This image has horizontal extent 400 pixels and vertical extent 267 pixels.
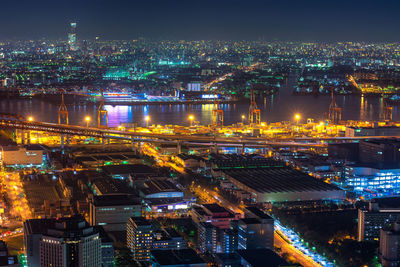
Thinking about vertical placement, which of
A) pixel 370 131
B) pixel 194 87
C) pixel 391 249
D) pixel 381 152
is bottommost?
pixel 391 249

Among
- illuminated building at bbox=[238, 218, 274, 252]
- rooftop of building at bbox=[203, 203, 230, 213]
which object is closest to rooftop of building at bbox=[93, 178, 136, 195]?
rooftop of building at bbox=[203, 203, 230, 213]

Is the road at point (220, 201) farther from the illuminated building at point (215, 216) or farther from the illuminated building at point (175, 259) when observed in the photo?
the illuminated building at point (175, 259)

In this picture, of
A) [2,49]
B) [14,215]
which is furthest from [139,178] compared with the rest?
[2,49]

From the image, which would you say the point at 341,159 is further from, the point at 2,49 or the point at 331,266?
the point at 2,49

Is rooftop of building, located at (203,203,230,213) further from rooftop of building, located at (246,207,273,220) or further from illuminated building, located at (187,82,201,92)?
illuminated building, located at (187,82,201,92)

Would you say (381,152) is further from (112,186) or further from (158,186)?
(112,186)

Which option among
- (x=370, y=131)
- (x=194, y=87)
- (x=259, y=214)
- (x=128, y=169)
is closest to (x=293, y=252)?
(x=259, y=214)

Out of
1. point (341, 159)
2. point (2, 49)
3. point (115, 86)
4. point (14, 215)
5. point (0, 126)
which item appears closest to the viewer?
point (14, 215)

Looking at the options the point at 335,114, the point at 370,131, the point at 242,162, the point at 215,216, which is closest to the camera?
the point at 215,216
